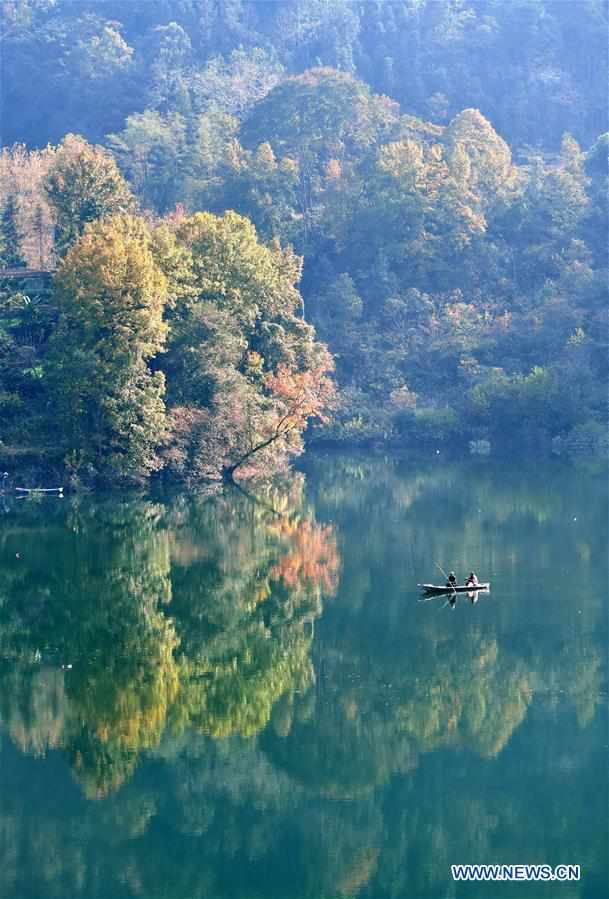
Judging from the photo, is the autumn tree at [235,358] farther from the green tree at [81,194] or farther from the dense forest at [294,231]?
the green tree at [81,194]

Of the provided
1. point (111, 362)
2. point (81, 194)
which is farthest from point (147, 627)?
point (81, 194)

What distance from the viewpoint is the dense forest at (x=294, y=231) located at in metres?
51.4

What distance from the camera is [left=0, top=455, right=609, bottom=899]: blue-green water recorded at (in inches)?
639

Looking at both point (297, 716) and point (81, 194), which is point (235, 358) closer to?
point (81, 194)

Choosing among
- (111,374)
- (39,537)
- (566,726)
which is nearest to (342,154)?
(111,374)

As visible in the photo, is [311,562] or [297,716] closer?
[297,716]

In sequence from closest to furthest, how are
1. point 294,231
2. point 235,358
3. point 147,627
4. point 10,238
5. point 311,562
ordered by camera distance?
point 147,627
point 311,562
point 235,358
point 10,238
point 294,231

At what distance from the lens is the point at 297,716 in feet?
68.6

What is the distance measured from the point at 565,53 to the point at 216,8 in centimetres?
3468

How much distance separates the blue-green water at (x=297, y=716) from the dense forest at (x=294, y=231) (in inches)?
617

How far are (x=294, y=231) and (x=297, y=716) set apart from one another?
224 feet

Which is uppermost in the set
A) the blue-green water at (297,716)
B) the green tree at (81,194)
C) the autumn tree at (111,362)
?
the green tree at (81,194)

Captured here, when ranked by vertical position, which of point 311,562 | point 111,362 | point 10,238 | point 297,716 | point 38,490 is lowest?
point 297,716

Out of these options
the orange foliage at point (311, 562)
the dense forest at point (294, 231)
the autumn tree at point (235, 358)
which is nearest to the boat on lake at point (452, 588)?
the orange foliage at point (311, 562)
